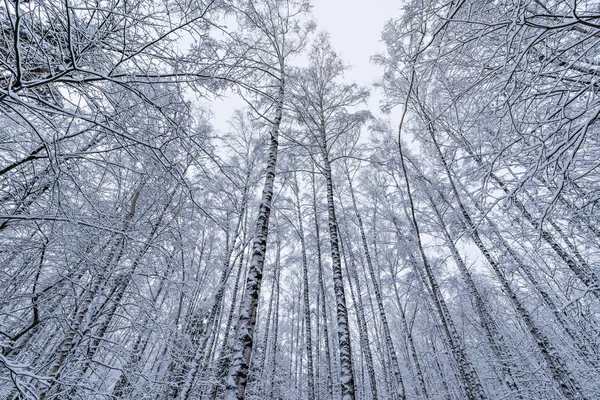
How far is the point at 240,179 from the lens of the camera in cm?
351

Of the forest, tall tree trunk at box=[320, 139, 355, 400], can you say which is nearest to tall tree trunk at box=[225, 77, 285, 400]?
the forest

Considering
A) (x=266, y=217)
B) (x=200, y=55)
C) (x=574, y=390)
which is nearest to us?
(x=200, y=55)

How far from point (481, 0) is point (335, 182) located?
12548 millimetres

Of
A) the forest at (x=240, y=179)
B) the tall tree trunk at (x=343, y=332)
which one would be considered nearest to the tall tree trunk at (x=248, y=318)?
the forest at (x=240, y=179)

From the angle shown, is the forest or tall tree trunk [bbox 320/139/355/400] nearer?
the forest

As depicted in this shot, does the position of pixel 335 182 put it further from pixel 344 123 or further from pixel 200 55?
pixel 200 55

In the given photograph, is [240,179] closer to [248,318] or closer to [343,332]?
[248,318]

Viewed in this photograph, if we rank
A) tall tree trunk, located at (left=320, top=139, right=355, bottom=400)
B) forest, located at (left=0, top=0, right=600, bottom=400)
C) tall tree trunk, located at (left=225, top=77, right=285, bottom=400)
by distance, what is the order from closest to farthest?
forest, located at (left=0, top=0, right=600, bottom=400), tall tree trunk, located at (left=225, top=77, right=285, bottom=400), tall tree trunk, located at (left=320, top=139, right=355, bottom=400)

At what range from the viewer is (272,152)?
19.4 feet

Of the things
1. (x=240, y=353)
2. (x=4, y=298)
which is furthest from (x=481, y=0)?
(x=4, y=298)

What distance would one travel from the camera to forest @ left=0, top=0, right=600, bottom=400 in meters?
2.08

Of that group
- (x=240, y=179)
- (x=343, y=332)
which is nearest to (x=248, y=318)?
(x=240, y=179)

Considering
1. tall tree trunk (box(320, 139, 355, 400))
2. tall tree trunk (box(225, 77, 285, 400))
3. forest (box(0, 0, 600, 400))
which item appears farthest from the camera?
tall tree trunk (box(320, 139, 355, 400))

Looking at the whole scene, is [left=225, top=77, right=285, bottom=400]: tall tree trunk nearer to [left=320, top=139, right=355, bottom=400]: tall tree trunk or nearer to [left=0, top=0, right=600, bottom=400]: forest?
[left=0, top=0, right=600, bottom=400]: forest
